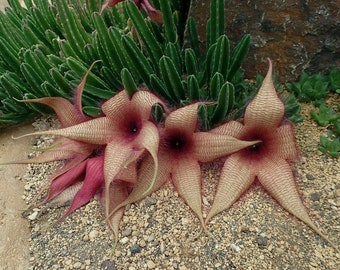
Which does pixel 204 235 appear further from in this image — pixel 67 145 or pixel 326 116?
pixel 326 116

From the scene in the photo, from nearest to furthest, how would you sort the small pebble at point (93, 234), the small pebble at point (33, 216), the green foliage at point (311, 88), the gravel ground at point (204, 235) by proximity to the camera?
the gravel ground at point (204, 235) → the small pebble at point (93, 234) → the small pebble at point (33, 216) → the green foliage at point (311, 88)

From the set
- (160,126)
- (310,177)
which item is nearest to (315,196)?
(310,177)

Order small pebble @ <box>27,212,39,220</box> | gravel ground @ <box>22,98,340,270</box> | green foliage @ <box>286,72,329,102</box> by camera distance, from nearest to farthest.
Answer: gravel ground @ <box>22,98,340,270</box> < small pebble @ <box>27,212,39,220</box> < green foliage @ <box>286,72,329,102</box>

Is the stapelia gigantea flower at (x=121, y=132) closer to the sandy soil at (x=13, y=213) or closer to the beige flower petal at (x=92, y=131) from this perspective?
the beige flower petal at (x=92, y=131)

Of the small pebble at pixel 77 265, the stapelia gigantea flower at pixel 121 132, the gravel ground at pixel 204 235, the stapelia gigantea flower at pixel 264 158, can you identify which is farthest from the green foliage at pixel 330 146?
the small pebble at pixel 77 265

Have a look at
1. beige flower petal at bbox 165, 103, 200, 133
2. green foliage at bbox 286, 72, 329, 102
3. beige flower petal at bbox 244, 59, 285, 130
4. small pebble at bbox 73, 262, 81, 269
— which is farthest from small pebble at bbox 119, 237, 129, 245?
green foliage at bbox 286, 72, 329, 102

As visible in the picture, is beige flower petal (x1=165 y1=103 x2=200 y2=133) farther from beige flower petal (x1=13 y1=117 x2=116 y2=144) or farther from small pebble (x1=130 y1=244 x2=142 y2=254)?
small pebble (x1=130 y1=244 x2=142 y2=254)
